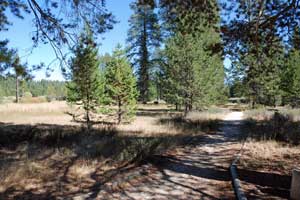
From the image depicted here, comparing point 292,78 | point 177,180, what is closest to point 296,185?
point 177,180

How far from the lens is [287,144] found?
8.89 metres

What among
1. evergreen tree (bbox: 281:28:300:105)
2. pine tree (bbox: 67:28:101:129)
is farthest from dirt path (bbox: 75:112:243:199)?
evergreen tree (bbox: 281:28:300:105)

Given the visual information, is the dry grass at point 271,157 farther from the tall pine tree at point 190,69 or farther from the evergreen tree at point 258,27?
the tall pine tree at point 190,69

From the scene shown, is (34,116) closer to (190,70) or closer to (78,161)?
(190,70)

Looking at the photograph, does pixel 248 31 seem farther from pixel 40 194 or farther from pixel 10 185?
pixel 10 185

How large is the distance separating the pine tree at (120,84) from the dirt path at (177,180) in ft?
37.5

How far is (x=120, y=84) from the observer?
19.0 m

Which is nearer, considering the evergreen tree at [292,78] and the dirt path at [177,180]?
the dirt path at [177,180]

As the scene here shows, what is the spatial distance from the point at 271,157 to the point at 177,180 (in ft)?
10.7

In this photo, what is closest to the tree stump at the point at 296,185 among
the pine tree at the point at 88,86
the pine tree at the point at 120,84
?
the pine tree at the point at 88,86

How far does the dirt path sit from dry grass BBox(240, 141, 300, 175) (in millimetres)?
562

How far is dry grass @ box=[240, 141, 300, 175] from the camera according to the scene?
613cm

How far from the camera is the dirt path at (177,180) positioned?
15.1ft

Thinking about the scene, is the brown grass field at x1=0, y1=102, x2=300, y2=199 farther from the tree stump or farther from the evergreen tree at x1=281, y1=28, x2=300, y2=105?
the evergreen tree at x1=281, y1=28, x2=300, y2=105
